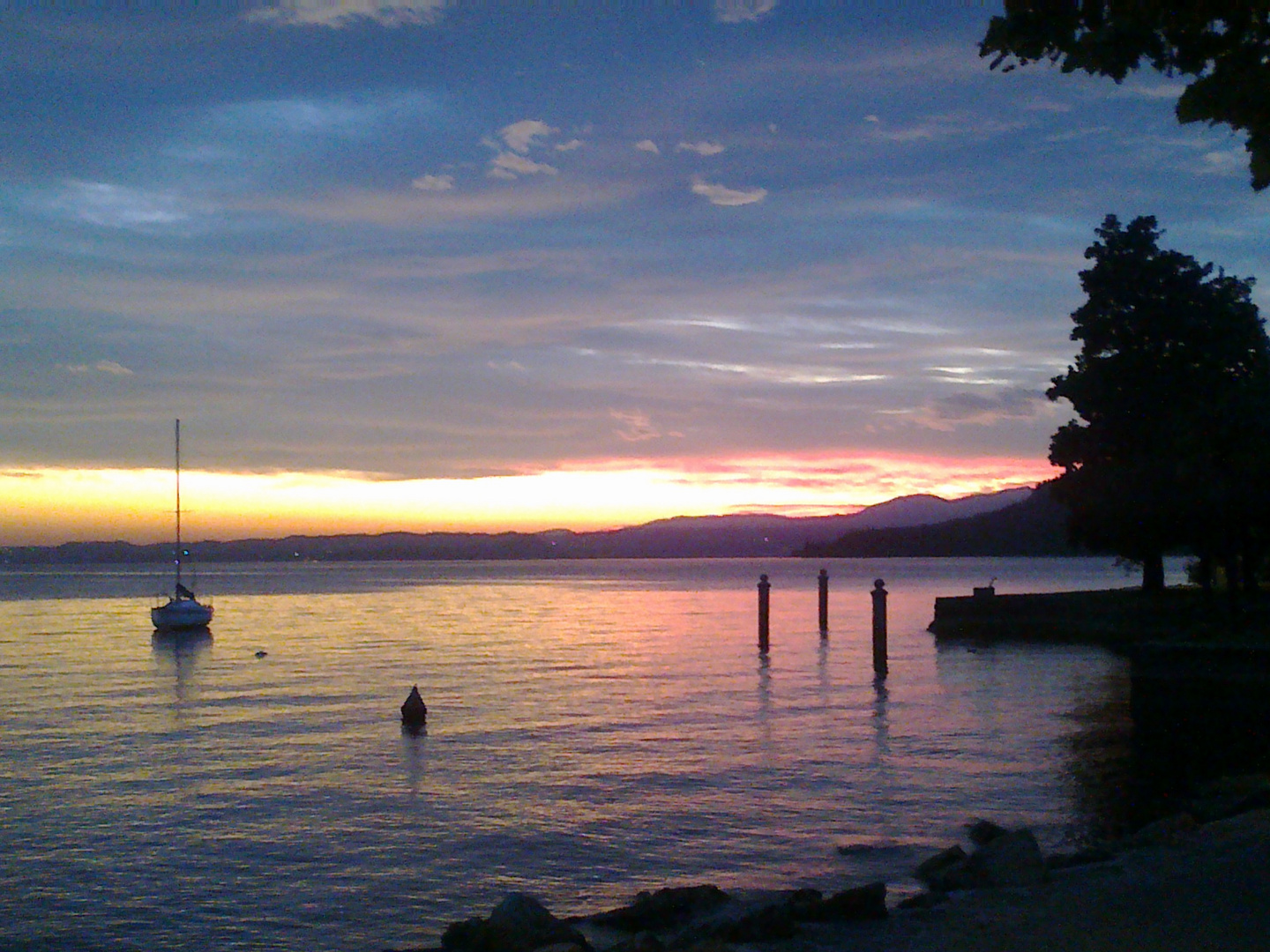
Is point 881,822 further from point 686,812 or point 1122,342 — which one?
point 1122,342

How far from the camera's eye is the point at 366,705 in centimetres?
3419

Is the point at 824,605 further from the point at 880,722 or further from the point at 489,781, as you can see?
the point at 489,781

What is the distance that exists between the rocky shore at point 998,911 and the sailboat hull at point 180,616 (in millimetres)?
61385

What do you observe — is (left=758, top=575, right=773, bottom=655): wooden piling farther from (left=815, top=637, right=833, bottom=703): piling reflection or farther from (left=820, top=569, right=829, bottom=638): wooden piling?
(left=820, top=569, right=829, bottom=638): wooden piling

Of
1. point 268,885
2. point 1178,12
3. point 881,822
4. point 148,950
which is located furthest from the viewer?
point 881,822

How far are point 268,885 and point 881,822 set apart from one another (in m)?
9.29

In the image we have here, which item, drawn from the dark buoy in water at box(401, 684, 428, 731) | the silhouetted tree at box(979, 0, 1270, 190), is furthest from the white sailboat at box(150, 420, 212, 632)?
the silhouetted tree at box(979, 0, 1270, 190)

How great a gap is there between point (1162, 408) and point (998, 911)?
36.6 meters

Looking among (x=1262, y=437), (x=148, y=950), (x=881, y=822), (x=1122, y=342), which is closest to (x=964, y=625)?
(x=1122, y=342)

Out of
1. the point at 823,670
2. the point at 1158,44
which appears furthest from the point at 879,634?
the point at 1158,44

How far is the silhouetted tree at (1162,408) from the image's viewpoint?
38344 millimetres

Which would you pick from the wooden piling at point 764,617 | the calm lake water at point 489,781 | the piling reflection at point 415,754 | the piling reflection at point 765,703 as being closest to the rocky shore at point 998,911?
the calm lake water at point 489,781

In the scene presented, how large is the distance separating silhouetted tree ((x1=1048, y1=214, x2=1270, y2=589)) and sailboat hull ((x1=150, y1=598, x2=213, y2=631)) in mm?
49973

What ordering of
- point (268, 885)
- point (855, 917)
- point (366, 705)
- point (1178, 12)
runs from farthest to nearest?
1. point (366, 705)
2. point (268, 885)
3. point (855, 917)
4. point (1178, 12)
